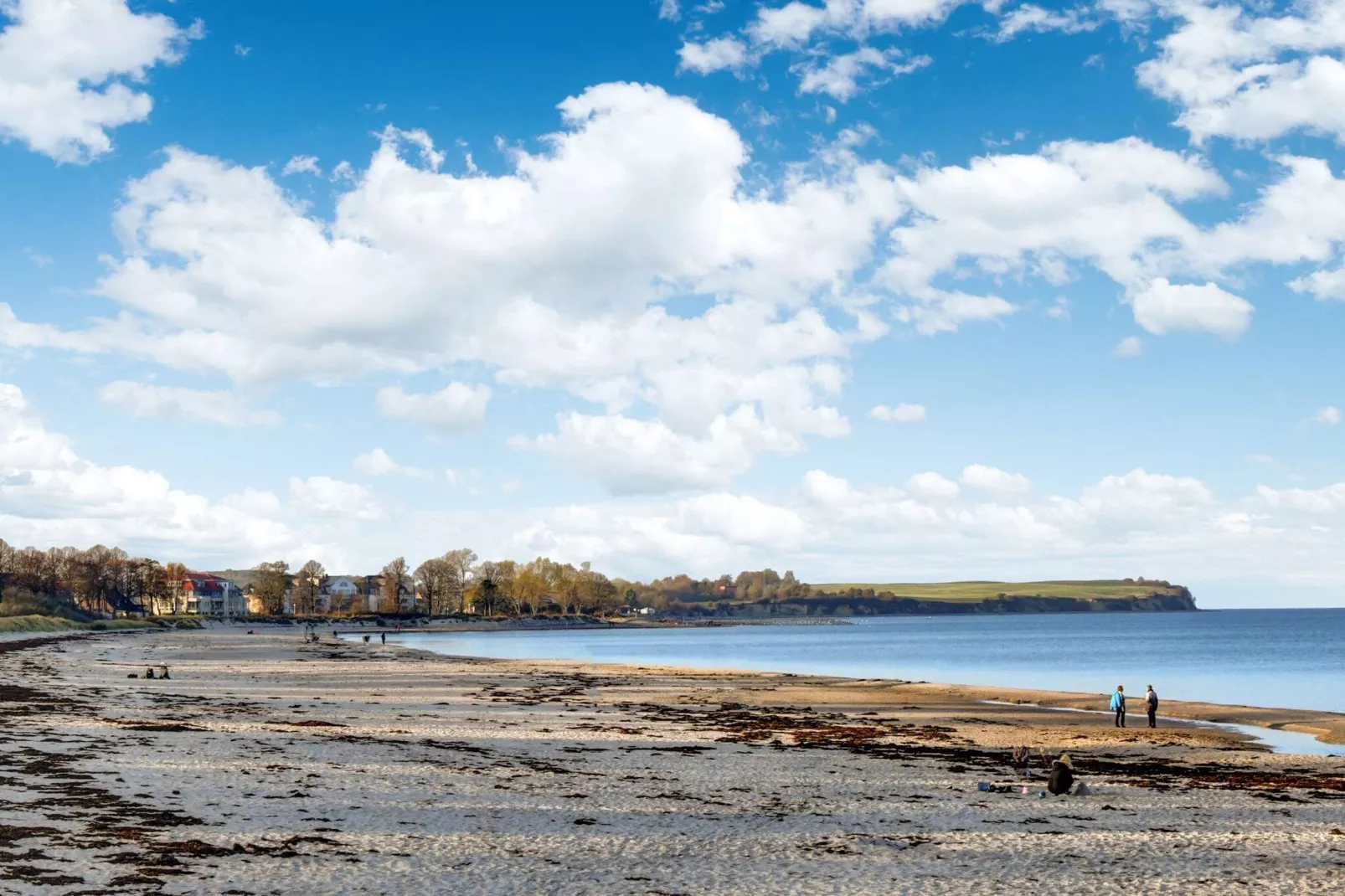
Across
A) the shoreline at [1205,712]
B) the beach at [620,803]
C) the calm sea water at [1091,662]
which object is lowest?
the calm sea water at [1091,662]

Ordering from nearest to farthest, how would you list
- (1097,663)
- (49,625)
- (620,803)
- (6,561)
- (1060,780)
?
(620,803)
(1060,780)
(1097,663)
(49,625)
(6,561)

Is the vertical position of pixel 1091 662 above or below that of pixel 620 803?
below

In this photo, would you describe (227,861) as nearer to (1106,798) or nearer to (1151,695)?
(1106,798)

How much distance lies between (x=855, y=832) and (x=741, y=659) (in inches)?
3690

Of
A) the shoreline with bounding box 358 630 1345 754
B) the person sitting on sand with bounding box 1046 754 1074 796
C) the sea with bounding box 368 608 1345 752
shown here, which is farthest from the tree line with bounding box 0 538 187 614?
→ the person sitting on sand with bounding box 1046 754 1074 796

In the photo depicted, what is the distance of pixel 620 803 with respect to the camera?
67.3 ft

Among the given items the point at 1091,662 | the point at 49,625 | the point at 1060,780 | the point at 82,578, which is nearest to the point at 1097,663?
the point at 1091,662

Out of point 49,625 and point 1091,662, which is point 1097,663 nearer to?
point 1091,662

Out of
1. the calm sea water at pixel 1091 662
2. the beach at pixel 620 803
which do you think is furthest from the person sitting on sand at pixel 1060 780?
the calm sea water at pixel 1091 662

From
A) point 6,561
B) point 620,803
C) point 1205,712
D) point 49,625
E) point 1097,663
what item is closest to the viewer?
point 620,803

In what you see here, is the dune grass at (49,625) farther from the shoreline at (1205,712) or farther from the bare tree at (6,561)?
the shoreline at (1205,712)

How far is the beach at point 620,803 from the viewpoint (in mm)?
14742

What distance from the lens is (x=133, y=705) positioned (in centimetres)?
3591

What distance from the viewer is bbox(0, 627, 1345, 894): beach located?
48.4 ft
